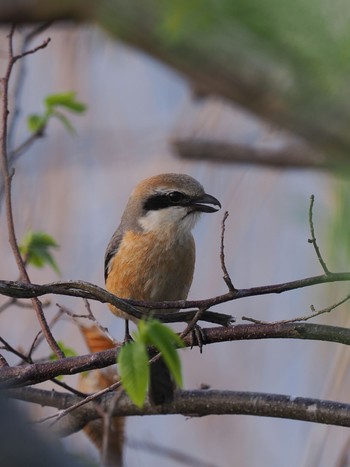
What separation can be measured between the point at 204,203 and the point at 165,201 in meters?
0.17

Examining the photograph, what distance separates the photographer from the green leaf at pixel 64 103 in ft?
9.73

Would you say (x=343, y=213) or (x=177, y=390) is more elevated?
(x=343, y=213)

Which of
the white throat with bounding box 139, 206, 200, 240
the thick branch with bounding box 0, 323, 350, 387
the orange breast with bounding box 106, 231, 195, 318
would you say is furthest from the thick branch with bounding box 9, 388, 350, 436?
the white throat with bounding box 139, 206, 200, 240

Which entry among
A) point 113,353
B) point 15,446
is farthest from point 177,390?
point 15,446

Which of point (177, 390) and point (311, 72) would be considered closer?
point (311, 72)

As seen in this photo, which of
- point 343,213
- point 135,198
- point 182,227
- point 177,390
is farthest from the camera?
point 135,198

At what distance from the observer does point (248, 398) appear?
2365mm

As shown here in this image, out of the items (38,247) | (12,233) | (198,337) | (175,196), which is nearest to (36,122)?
(38,247)

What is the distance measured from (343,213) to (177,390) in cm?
172

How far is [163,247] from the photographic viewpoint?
10.5 ft

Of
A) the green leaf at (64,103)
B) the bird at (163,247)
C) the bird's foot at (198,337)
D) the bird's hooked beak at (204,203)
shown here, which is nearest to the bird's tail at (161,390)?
Result: the bird's foot at (198,337)

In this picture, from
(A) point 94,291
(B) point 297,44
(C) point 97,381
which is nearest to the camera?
(B) point 297,44

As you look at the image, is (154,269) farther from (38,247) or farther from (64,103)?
(64,103)

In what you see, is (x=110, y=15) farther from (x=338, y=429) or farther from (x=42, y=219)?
(x=338, y=429)
